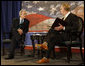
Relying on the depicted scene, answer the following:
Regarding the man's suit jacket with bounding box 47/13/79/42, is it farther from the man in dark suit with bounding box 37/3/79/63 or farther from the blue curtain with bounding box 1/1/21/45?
the blue curtain with bounding box 1/1/21/45

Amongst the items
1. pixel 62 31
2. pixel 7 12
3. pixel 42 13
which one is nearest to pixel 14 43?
pixel 62 31

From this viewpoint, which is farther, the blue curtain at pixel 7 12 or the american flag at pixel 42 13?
the blue curtain at pixel 7 12

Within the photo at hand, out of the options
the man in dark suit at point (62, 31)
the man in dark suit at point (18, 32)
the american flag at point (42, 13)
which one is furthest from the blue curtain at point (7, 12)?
the man in dark suit at point (62, 31)

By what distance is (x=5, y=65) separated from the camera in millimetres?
3467

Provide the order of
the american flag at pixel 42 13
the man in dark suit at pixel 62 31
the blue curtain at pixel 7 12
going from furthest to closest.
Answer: the blue curtain at pixel 7 12 → the american flag at pixel 42 13 → the man in dark suit at pixel 62 31

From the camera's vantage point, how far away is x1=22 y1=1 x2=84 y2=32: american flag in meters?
5.85

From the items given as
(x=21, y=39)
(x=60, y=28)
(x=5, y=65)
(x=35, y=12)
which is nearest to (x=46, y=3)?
(x=35, y=12)

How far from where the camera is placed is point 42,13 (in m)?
6.19

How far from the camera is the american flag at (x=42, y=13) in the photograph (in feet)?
19.2

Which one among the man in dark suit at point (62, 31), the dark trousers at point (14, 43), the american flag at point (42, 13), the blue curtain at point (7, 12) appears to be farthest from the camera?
the blue curtain at point (7, 12)

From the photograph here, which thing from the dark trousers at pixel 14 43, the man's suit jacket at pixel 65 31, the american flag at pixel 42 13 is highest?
the american flag at pixel 42 13

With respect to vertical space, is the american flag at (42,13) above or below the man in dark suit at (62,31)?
above

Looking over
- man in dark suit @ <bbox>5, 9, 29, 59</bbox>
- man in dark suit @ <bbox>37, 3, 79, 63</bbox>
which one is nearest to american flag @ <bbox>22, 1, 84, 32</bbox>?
man in dark suit @ <bbox>5, 9, 29, 59</bbox>

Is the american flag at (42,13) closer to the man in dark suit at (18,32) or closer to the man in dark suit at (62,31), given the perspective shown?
the man in dark suit at (18,32)
